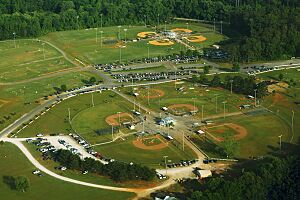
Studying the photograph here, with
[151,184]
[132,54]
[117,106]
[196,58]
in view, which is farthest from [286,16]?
[151,184]

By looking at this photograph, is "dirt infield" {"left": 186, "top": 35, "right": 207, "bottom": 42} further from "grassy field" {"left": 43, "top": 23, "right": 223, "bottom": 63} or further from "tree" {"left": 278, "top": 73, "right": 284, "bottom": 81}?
"tree" {"left": 278, "top": 73, "right": 284, "bottom": 81}

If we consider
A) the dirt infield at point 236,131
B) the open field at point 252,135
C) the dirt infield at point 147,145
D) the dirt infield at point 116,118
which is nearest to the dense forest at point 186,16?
the open field at point 252,135

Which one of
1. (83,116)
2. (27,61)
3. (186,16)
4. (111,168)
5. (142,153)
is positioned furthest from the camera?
(186,16)

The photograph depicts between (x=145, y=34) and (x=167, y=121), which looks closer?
(x=167, y=121)

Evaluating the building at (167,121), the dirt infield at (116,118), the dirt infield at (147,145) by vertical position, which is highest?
the building at (167,121)

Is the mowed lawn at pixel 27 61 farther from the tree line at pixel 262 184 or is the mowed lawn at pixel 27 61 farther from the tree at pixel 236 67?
the tree line at pixel 262 184

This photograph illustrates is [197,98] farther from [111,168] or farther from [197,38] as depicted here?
[197,38]

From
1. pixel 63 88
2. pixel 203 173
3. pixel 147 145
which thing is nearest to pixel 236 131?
pixel 147 145
